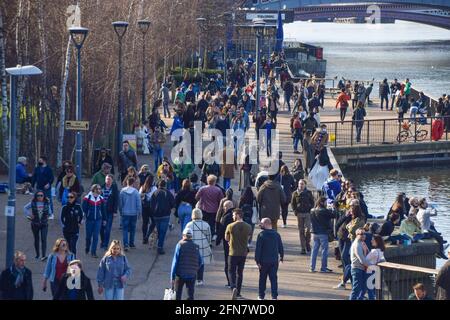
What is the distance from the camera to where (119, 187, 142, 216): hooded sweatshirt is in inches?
805

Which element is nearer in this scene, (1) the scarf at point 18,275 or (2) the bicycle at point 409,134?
(1) the scarf at point 18,275

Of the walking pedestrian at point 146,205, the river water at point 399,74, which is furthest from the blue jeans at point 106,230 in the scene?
the river water at point 399,74

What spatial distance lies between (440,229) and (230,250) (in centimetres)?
1189

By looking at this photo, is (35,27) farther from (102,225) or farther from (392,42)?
(392,42)

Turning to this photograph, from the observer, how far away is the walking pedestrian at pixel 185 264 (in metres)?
16.2

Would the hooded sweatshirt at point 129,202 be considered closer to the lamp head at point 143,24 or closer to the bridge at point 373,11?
the lamp head at point 143,24

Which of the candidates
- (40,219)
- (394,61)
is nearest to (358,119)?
(40,219)

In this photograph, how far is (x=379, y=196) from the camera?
3528cm

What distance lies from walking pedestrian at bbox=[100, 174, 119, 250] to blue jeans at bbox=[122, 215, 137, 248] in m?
0.24

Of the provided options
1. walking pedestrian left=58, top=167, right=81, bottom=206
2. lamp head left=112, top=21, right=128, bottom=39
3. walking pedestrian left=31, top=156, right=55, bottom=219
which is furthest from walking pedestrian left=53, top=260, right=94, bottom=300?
lamp head left=112, top=21, right=128, bottom=39

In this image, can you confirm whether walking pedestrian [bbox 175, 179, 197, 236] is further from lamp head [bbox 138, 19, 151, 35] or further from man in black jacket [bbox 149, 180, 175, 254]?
lamp head [bbox 138, 19, 151, 35]

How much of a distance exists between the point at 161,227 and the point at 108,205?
1040mm

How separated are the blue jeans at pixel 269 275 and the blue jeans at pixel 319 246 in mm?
2217

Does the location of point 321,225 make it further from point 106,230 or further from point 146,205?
point 106,230
